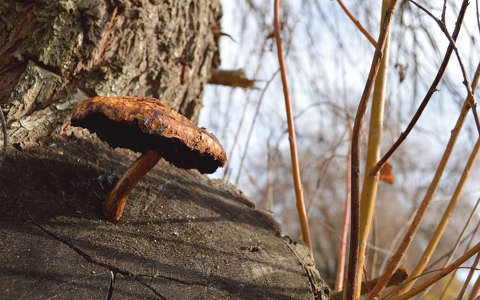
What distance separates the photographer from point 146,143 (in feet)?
4.52

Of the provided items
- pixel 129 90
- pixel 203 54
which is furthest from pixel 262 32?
pixel 129 90

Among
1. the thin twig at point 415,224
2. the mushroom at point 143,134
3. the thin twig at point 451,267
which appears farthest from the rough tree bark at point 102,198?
the thin twig at point 451,267

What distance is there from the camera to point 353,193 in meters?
0.92

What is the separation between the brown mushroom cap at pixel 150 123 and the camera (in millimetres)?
1090

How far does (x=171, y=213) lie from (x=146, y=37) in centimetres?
104

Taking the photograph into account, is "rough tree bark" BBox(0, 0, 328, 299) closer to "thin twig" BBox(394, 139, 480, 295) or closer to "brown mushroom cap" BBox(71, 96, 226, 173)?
"brown mushroom cap" BBox(71, 96, 226, 173)

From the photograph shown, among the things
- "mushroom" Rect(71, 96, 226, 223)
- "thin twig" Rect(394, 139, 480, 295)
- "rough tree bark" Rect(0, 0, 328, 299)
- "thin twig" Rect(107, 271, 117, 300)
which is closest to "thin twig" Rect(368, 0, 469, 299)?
"thin twig" Rect(394, 139, 480, 295)

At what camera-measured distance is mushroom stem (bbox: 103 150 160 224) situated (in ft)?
4.17

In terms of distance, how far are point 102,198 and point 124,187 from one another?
160 mm

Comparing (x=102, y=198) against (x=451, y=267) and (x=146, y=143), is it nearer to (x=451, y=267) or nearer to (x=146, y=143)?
(x=146, y=143)

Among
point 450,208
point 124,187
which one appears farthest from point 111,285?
point 450,208

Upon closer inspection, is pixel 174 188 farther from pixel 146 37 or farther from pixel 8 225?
pixel 146 37

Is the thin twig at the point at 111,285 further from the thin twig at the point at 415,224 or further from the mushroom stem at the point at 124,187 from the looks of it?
the thin twig at the point at 415,224

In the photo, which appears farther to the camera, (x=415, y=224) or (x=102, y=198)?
(x=102, y=198)
